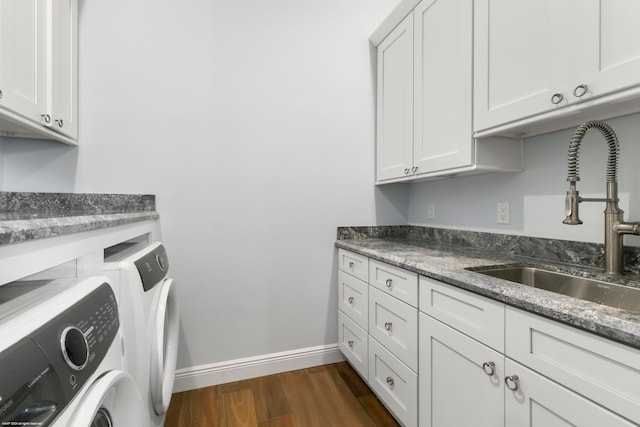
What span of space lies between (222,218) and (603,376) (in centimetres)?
177

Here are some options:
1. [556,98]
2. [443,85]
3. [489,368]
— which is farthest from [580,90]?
[489,368]

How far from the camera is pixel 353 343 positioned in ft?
6.17

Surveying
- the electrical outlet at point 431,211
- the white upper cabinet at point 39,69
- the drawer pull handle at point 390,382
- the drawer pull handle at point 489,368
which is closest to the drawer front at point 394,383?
the drawer pull handle at point 390,382

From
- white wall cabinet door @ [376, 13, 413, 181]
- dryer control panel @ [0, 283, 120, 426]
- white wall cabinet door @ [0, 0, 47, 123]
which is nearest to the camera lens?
dryer control panel @ [0, 283, 120, 426]

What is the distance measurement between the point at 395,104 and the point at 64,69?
183 centimetres

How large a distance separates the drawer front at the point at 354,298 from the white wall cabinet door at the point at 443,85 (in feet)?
2.49

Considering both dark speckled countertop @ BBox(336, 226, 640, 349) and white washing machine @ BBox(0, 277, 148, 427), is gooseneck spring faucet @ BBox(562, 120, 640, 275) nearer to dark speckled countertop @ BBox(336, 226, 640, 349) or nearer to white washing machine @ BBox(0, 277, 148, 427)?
dark speckled countertop @ BBox(336, 226, 640, 349)

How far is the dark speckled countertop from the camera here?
66 centimetres

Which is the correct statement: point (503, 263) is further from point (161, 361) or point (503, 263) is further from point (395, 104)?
point (161, 361)

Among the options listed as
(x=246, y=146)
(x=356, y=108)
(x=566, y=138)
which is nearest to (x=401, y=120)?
(x=356, y=108)

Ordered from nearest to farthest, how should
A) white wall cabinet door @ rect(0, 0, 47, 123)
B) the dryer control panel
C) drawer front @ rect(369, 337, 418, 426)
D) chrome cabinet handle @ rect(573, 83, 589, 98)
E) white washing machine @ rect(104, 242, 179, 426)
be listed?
the dryer control panel, white washing machine @ rect(104, 242, 179, 426), chrome cabinet handle @ rect(573, 83, 589, 98), white wall cabinet door @ rect(0, 0, 47, 123), drawer front @ rect(369, 337, 418, 426)

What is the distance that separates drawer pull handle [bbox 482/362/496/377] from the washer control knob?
1020 mm

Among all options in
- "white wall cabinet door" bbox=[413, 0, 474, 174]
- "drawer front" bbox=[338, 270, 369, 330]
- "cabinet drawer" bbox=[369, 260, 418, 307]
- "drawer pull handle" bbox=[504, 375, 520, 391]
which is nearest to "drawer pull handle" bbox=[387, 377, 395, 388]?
"drawer front" bbox=[338, 270, 369, 330]

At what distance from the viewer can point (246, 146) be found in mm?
1927
